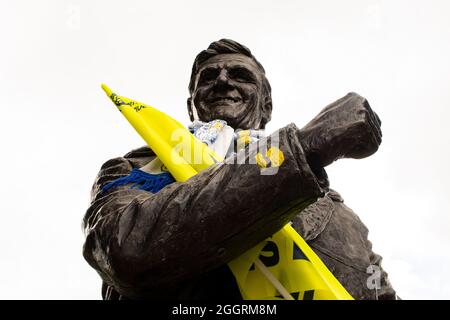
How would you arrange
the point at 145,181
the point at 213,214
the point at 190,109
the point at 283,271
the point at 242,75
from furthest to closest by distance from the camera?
the point at 190,109 → the point at 242,75 → the point at 145,181 → the point at 283,271 → the point at 213,214

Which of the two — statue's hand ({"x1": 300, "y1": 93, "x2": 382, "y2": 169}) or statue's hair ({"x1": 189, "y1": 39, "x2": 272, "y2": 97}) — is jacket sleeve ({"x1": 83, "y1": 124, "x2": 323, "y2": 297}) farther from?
statue's hair ({"x1": 189, "y1": 39, "x2": 272, "y2": 97})

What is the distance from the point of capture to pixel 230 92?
5066 millimetres

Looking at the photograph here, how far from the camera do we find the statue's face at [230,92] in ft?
16.5

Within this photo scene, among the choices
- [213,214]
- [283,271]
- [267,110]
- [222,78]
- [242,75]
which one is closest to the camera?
[213,214]

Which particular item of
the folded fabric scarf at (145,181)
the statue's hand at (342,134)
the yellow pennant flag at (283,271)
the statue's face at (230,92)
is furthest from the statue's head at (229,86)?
the statue's hand at (342,134)

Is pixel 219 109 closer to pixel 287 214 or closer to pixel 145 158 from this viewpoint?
pixel 145 158

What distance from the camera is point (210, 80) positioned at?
5.21 m

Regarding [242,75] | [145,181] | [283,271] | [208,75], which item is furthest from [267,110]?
[283,271]

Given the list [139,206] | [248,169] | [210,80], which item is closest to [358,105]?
[248,169]

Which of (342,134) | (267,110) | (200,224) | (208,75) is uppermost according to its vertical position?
(208,75)

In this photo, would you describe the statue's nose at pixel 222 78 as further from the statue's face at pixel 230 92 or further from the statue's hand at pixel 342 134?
the statue's hand at pixel 342 134

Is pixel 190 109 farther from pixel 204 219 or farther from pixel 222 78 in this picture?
pixel 204 219

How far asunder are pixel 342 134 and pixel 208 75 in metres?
2.10

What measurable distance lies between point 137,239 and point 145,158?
1169 mm
